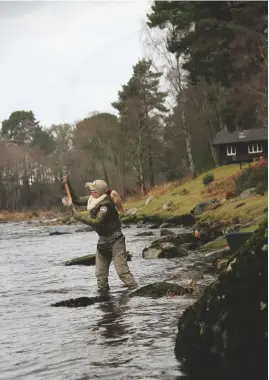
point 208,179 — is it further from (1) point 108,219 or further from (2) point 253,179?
(1) point 108,219

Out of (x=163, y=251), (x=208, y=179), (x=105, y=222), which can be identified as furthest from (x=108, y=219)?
(x=208, y=179)

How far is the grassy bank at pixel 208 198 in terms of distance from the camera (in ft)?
86.8

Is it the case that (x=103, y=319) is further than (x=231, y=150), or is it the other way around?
(x=231, y=150)

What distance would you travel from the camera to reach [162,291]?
10.9 m

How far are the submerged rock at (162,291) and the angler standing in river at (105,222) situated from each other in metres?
0.72

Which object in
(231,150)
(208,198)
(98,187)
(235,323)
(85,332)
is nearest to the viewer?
(235,323)

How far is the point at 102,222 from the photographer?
37.5ft

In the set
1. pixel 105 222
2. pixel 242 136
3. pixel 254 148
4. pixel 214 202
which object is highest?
pixel 242 136

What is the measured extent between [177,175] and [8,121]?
2663 inches

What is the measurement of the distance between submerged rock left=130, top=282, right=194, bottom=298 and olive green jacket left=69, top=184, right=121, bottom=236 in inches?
49.7

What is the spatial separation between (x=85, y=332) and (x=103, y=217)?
331 cm

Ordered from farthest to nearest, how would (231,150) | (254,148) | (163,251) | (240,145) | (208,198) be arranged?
(254,148) → (240,145) → (231,150) → (208,198) → (163,251)

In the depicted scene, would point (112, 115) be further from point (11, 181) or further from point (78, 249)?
point (78, 249)

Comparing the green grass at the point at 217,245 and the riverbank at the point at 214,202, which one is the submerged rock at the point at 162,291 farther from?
the riverbank at the point at 214,202
